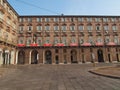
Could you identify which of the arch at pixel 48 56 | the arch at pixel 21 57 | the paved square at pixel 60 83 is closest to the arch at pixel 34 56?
the arch at pixel 21 57

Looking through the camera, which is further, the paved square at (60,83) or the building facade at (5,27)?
the building facade at (5,27)

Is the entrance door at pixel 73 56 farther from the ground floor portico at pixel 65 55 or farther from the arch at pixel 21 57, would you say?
the arch at pixel 21 57

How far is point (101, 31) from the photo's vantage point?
43.0m

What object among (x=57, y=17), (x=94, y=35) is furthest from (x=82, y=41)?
(x=57, y=17)

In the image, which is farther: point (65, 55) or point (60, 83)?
point (65, 55)

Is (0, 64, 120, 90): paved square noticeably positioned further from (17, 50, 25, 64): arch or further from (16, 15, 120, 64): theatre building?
(17, 50, 25, 64): arch

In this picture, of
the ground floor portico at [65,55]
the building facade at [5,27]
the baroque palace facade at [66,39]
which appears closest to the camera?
the building facade at [5,27]

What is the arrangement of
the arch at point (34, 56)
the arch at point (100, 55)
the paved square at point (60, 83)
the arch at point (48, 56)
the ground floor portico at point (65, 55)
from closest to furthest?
the paved square at point (60, 83), the ground floor portico at point (65, 55), the arch at point (34, 56), the arch at point (48, 56), the arch at point (100, 55)

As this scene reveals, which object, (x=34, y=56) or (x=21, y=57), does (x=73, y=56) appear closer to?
(x=34, y=56)

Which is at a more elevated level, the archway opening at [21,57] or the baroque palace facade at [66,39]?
the baroque palace facade at [66,39]

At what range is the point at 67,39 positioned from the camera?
41969mm

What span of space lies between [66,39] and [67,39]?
32 centimetres

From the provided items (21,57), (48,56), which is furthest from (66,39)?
(21,57)

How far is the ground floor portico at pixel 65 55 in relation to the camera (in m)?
40.3
